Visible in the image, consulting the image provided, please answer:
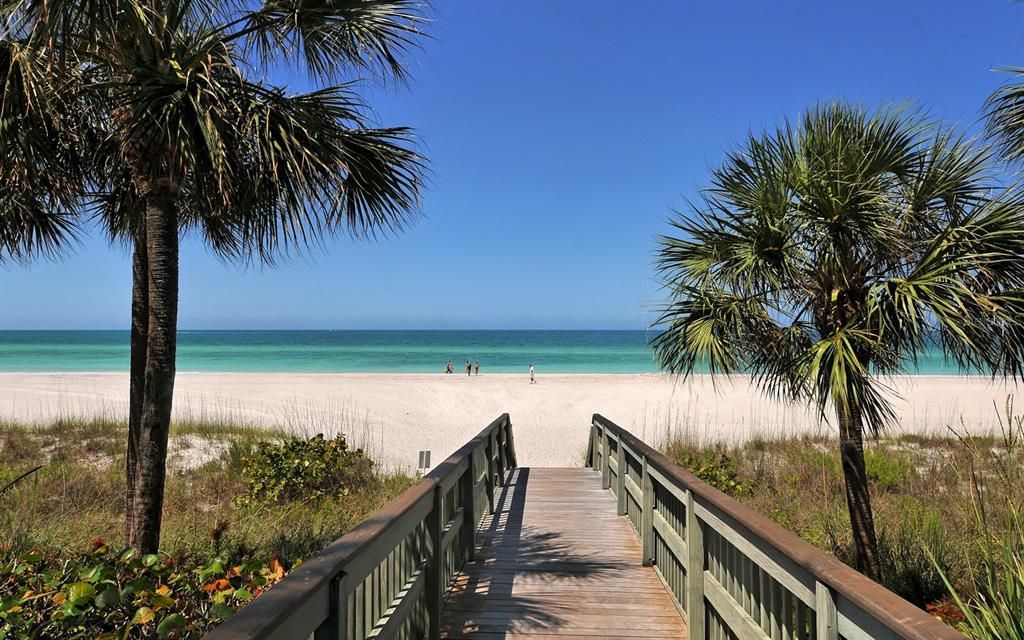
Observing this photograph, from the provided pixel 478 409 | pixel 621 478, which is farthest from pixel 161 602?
pixel 478 409

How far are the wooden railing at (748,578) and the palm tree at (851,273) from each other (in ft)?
4.45

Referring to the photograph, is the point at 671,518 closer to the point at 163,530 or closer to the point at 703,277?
the point at 703,277

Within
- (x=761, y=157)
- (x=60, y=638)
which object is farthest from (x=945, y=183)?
(x=60, y=638)

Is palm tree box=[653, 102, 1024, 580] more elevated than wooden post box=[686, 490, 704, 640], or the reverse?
palm tree box=[653, 102, 1024, 580]

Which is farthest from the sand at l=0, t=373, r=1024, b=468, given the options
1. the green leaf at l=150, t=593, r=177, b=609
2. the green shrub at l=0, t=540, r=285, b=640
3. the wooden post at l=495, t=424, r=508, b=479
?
the green leaf at l=150, t=593, r=177, b=609

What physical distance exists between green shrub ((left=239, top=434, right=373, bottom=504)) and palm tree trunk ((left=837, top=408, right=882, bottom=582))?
20.0ft

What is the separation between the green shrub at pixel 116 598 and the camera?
8.16ft

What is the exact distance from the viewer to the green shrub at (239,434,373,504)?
8055 millimetres

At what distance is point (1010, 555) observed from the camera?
92.0 inches

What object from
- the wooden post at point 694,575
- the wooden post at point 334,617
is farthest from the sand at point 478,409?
the wooden post at point 334,617

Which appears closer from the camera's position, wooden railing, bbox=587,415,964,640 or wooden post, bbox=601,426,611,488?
wooden railing, bbox=587,415,964,640

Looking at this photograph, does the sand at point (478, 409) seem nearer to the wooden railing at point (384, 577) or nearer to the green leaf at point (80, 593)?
the wooden railing at point (384, 577)

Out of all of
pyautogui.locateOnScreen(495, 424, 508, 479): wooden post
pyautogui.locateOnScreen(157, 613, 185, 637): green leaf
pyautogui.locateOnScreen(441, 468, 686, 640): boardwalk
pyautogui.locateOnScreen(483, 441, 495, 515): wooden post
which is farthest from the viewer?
pyautogui.locateOnScreen(495, 424, 508, 479): wooden post

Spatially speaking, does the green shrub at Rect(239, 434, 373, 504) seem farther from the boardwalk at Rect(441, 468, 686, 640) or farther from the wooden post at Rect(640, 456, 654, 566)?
the wooden post at Rect(640, 456, 654, 566)
